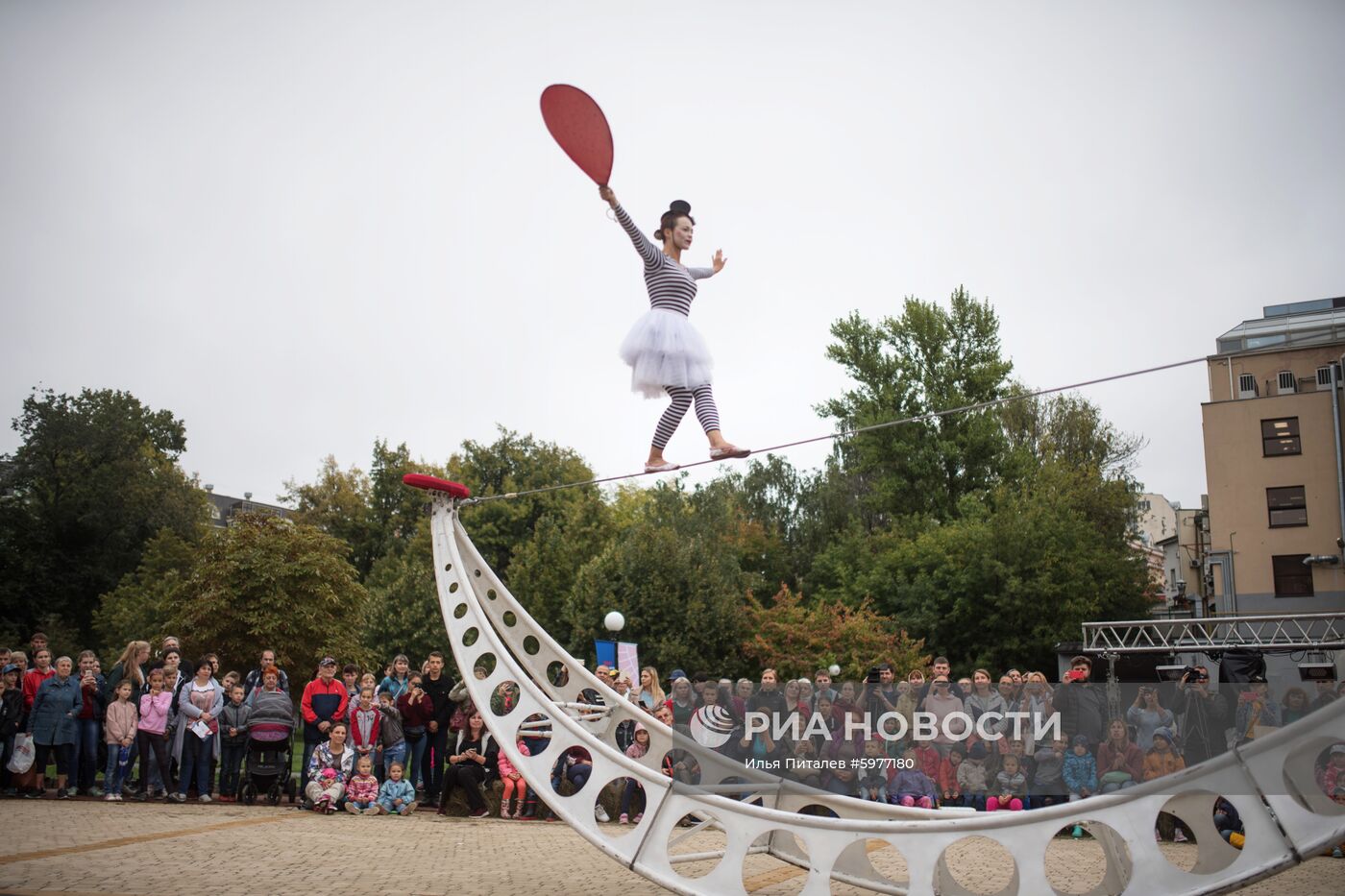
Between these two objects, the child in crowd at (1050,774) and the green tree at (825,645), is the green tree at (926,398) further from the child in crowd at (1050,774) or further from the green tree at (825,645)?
the child in crowd at (1050,774)

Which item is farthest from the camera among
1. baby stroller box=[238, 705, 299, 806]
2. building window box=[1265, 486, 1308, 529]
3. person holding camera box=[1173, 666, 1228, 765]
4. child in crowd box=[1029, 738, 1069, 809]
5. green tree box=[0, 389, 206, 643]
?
green tree box=[0, 389, 206, 643]

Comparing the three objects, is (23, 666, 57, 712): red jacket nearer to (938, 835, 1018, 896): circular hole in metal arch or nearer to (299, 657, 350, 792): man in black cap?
(299, 657, 350, 792): man in black cap

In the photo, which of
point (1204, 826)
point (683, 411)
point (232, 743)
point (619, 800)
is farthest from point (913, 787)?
point (232, 743)

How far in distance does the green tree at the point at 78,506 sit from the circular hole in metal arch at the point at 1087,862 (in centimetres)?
3681

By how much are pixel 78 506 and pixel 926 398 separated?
103 ft

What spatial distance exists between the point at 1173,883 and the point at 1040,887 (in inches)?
23.9

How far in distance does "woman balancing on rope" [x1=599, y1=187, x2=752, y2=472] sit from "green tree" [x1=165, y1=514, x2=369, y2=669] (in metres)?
20.2

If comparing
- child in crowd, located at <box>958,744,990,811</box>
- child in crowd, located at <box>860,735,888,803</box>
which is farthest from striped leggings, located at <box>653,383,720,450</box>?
child in crowd, located at <box>958,744,990,811</box>

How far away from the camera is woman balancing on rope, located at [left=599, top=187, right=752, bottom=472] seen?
6.79m

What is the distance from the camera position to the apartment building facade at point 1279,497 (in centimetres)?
2625

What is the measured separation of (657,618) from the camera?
27.1 m

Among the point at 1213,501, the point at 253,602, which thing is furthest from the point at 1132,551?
the point at 253,602

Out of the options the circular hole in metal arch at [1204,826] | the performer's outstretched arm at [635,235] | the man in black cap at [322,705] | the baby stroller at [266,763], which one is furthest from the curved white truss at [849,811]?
the baby stroller at [266,763]

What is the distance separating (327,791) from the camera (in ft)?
34.9
